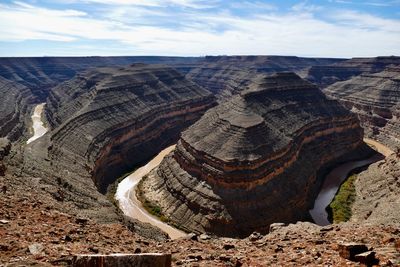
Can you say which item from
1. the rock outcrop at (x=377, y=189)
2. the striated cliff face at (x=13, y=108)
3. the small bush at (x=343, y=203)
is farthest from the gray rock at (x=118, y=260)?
the striated cliff face at (x=13, y=108)

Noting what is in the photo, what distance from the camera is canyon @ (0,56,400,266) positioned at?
72.9 ft

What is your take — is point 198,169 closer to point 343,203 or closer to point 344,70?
point 343,203

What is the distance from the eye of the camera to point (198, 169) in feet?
202

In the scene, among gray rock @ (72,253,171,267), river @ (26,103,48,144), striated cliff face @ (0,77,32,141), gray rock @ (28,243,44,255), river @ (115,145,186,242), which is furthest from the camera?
river @ (26,103,48,144)

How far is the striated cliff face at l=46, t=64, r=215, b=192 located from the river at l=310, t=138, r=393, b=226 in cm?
3488

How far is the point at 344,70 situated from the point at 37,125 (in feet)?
454

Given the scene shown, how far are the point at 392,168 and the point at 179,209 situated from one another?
3223 centimetres

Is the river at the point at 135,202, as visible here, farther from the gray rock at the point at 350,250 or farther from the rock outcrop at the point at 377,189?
the gray rock at the point at 350,250

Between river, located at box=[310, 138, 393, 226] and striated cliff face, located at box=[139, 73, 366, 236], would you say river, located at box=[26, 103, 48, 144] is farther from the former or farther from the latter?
river, located at box=[310, 138, 393, 226]

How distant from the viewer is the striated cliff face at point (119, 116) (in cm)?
7204

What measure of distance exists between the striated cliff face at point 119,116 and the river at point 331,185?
114ft

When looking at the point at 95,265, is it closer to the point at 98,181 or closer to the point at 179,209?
the point at 179,209

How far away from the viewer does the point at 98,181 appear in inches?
2699

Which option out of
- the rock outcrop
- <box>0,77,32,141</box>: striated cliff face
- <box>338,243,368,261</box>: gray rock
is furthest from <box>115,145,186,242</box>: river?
<box>338,243,368,261</box>: gray rock
